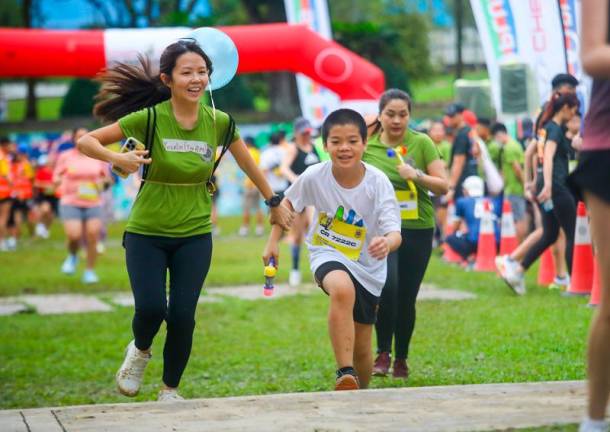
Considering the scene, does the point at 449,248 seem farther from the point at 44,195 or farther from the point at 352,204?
the point at 44,195

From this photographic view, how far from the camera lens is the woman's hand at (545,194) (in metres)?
12.6

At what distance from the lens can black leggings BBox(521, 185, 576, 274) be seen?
42.4ft

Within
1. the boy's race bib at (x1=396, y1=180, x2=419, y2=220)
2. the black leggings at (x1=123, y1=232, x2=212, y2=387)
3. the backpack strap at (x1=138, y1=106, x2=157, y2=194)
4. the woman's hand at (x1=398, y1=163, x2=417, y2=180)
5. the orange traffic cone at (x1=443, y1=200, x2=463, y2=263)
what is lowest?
the orange traffic cone at (x1=443, y1=200, x2=463, y2=263)

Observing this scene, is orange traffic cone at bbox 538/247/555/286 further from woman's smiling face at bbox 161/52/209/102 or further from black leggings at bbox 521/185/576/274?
woman's smiling face at bbox 161/52/209/102

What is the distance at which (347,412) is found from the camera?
564 centimetres

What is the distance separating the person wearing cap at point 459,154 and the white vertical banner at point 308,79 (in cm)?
489

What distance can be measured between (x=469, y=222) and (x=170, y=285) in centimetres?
1165

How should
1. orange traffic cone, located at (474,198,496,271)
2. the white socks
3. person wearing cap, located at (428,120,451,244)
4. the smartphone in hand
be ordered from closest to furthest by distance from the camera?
the white socks
the smartphone in hand
orange traffic cone, located at (474,198,496,271)
person wearing cap, located at (428,120,451,244)

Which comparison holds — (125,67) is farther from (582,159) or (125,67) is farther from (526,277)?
(526,277)

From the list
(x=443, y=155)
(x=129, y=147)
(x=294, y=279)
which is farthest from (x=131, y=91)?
(x=443, y=155)

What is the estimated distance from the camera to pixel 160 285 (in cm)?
698

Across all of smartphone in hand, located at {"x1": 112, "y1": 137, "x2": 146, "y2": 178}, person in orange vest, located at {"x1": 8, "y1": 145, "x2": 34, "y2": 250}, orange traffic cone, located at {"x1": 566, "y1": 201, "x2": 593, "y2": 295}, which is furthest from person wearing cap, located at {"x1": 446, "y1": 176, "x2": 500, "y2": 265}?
smartphone in hand, located at {"x1": 112, "y1": 137, "x2": 146, "y2": 178}

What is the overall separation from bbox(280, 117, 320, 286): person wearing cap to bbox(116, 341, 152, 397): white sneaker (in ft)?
29.4

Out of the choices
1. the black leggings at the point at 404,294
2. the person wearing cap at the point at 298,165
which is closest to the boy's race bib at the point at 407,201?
the black leggings at the point at 404,294
